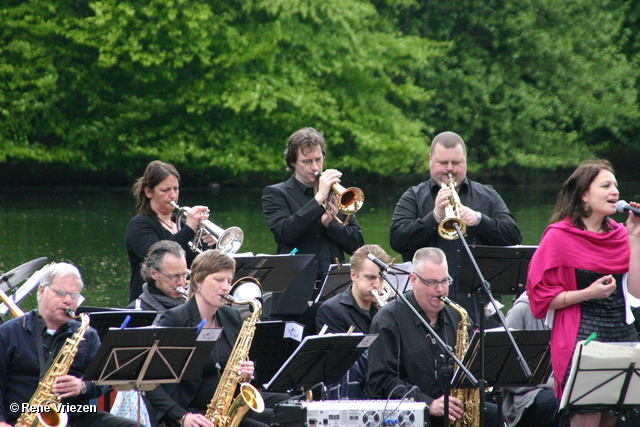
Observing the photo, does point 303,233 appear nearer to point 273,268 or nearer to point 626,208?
point 273,268

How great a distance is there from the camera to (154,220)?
6707 millimetres

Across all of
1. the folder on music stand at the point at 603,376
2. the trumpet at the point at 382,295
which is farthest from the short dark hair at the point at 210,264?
the folder on music stand at the point at 603,376

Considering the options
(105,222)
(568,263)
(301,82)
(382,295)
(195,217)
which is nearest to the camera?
(568,263)

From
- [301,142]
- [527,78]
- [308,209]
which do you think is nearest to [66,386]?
[308,209]

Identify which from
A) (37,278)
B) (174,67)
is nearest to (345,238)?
(37,278)

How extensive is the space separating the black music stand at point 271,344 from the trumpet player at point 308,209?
1.10 m

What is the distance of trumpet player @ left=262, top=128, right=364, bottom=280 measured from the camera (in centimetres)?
619

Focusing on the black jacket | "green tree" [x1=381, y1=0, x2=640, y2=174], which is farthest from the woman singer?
"green tree" [x1=381, y1=0, x2=640, y2=174]

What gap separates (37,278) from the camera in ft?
20.9

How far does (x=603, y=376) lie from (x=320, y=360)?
1.52 metres

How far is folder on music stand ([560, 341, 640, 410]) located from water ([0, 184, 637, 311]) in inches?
281

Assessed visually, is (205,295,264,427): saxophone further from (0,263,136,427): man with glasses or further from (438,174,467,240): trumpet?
A: (438,174,467,240): trumpet

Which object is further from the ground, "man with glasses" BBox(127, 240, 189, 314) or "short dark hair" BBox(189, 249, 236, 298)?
"short dark hair" BBox(189, 249, 236, 298)

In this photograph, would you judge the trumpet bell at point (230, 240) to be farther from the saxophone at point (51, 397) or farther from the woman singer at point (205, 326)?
the saxophone at point (51, 397)
